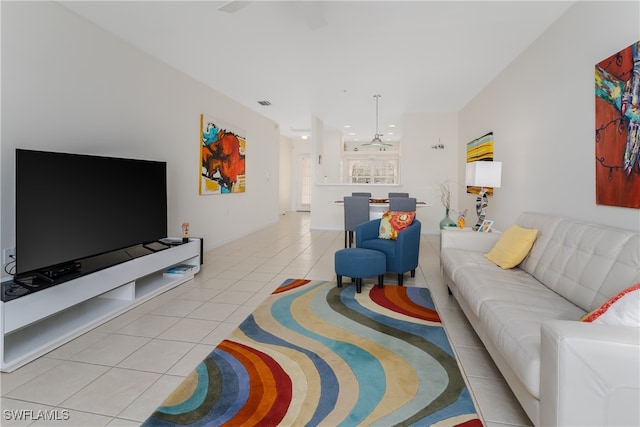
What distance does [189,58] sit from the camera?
3939 mm

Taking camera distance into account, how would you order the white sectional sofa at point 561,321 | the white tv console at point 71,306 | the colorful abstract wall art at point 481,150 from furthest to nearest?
the colorful abstract wall art at point 481,150
the white tv console at point 71,306
the white sectional sofa at point 561,321

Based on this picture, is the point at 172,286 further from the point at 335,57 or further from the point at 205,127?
the point at 335,57

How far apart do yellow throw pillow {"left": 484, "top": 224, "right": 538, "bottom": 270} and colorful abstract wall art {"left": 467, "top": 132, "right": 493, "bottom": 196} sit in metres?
2.06

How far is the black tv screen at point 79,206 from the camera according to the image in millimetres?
2150

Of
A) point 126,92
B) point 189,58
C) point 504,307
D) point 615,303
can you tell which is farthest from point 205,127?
point 615,303

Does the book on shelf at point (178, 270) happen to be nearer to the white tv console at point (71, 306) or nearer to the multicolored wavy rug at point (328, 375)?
the white tv console at point (71, 306)

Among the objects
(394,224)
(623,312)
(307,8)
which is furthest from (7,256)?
(623,312)

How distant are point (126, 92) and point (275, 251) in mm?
2920

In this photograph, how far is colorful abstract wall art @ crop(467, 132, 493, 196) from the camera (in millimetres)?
4680

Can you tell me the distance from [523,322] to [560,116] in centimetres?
218

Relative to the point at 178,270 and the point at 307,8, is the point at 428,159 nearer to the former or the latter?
the point at 307,8

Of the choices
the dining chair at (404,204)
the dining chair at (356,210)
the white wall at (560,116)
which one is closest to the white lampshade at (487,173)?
the white wall at (560,116)

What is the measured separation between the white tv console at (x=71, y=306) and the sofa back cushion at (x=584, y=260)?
3274 mm

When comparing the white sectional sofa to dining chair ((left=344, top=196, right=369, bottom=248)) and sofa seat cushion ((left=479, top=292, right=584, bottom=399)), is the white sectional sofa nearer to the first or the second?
sofa seat cushion ((left=479, top=292, right=584, bottom=399))
